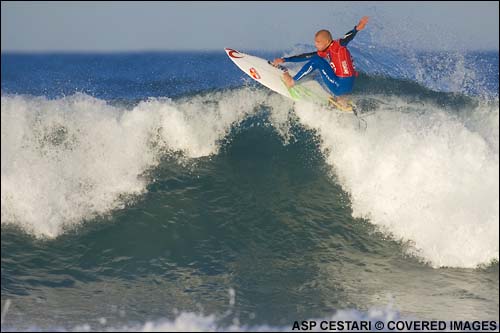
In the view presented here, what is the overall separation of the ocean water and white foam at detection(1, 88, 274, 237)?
25 millimetres

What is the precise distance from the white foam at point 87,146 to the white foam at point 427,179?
7.68 feet

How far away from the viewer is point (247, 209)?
28.2 feet

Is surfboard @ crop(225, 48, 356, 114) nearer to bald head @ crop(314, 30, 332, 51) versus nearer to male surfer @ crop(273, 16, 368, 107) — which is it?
male surfer @ crop(273, 16, 368, 107)

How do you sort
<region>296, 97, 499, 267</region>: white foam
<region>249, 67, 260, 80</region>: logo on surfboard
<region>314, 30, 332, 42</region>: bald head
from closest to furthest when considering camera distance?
<region>296, 97, 499, 267</region>: white foam → <region>314, 30, 332, 42</region>: bald head → <region>249, 67, 260, 80</region>: logo on surfboard

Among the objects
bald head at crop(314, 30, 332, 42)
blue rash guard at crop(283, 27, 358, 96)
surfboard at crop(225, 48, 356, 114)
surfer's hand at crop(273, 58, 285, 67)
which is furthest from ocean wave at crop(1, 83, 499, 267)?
bald head at crop(314, 30, 332, 42)

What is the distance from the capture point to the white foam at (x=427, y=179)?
285 inches

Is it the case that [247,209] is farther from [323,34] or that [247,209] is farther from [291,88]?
[323,34]

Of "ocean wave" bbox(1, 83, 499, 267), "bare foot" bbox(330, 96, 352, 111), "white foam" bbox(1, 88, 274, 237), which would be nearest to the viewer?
"ocean wave" bbox(1, 83, 499, 267)

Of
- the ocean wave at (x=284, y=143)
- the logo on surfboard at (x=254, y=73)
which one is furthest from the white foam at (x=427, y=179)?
the logo on surfboard at (x=254, y=73)

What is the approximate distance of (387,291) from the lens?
6.36 meters

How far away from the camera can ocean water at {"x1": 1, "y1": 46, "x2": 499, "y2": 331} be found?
20.1 ft

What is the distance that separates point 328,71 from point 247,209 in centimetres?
251

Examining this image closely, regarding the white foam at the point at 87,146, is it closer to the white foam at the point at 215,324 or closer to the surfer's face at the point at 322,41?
the surfer's face at the point at 322,41

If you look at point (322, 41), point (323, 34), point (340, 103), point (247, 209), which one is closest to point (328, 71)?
point (322, 41)
